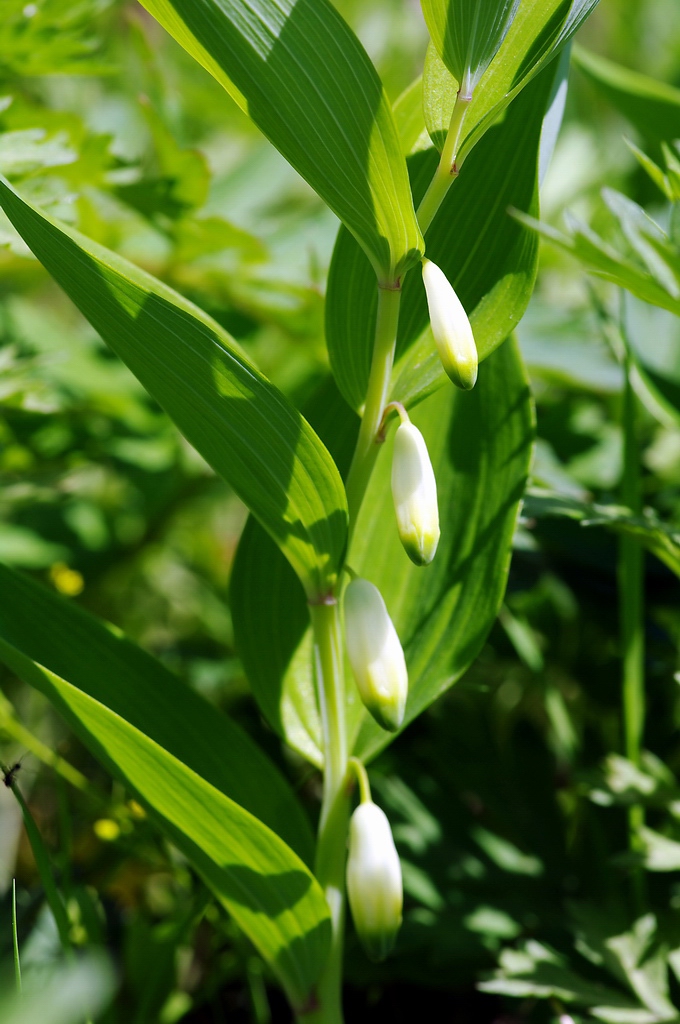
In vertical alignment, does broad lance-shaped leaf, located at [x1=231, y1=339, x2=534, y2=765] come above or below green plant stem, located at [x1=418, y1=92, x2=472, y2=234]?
below

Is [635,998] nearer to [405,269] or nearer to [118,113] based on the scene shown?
[405,269]

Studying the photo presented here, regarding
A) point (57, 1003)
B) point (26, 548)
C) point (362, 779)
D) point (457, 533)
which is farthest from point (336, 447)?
point (26, 548)

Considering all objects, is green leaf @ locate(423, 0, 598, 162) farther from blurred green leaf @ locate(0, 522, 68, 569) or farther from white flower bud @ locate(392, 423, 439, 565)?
blurred green leaf @ locate(0, 522, 68, 569)

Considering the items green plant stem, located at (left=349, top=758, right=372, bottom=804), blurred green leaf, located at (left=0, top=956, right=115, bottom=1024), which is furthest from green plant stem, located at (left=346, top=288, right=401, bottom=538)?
blurred green leaf, located at (left=0, top=956, right=115, bottom=1024)

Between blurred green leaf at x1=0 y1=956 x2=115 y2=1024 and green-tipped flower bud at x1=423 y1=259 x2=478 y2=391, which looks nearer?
blurred green leaf at x1=0 y1=956 x2=115 y2=1024

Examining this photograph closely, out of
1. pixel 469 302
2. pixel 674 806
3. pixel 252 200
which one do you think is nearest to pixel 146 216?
pixel 252 200

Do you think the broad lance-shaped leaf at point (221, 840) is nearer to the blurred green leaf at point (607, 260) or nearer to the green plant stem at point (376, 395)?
the green plant stem at point (376, 395)
